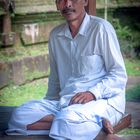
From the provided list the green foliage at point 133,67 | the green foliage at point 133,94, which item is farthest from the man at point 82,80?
the green foliage at point 133,67

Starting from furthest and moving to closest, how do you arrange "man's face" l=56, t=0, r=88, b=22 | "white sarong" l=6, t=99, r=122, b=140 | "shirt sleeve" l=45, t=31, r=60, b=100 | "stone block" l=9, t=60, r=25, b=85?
"stone block" l=9, t=60, r=25, b=85
"shirt sleeve" l=45, t=31, r=60, b=100
"man's face" l=56, t=0, r=88, b=22
"white sarong" l=6, t=99, r=122, b=140

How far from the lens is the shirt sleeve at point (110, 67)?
2.58m

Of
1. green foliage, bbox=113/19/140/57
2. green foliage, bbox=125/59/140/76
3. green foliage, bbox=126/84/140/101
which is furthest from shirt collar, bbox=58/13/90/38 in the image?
green foliage, bbox=113/19/140/57

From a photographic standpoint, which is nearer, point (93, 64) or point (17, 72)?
point (93, 64)

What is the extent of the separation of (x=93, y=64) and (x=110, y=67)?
0.33ft

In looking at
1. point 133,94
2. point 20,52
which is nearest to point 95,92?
point 133,94

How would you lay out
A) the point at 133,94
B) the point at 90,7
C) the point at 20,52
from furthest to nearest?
the point at 20,52, the point at 133,94, the point at 90,7

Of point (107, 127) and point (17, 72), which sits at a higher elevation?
point (107, 127)

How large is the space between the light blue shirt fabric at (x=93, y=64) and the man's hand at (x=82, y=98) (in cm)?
2

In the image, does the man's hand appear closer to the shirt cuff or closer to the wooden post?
the shirt cuff

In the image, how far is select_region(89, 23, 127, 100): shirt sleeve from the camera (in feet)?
8.47

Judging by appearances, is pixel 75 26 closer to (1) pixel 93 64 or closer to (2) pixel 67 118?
(1) pixel 93 64

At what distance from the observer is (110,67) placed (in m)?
2.63

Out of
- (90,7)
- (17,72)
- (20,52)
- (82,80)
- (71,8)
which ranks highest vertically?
(71,8)
